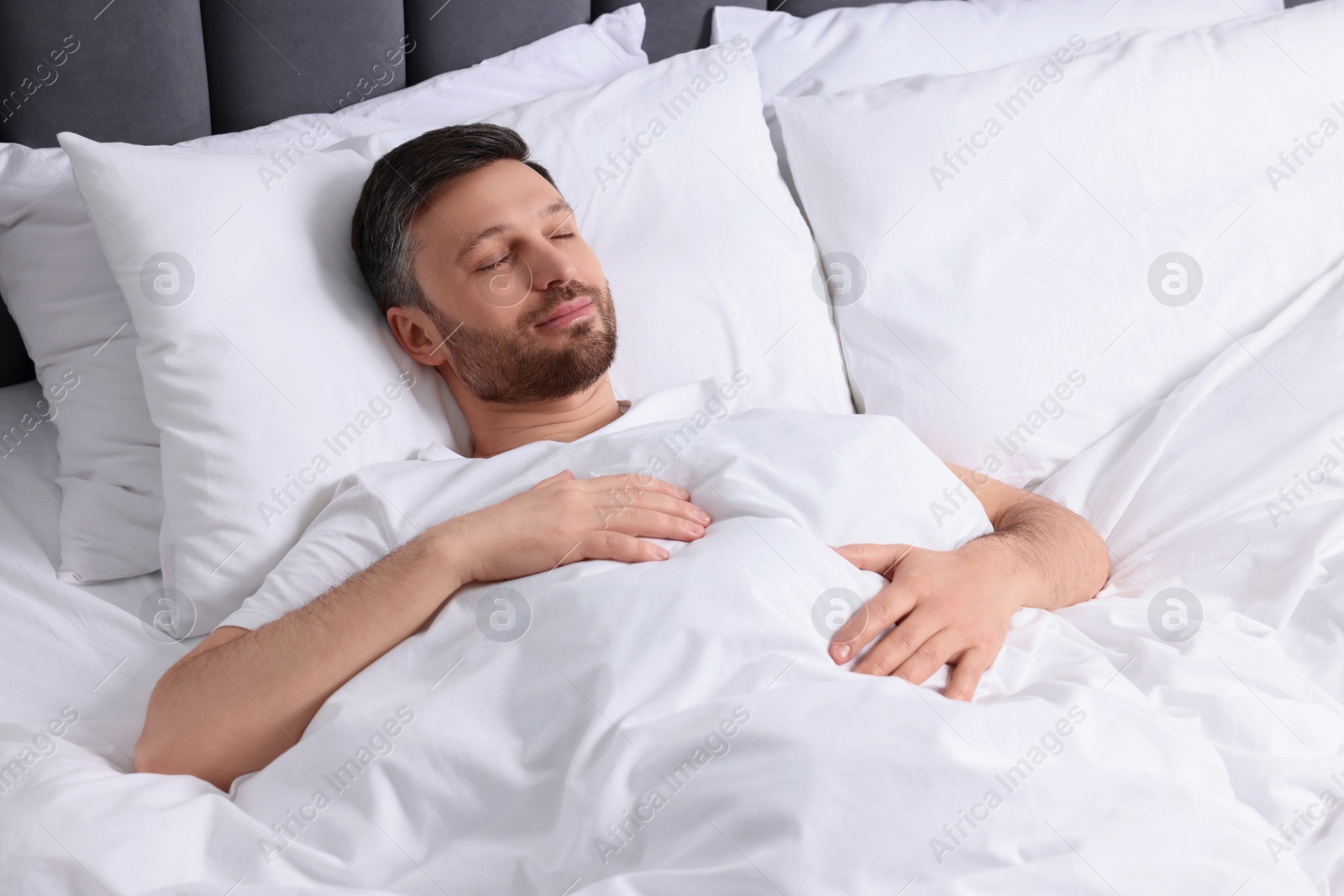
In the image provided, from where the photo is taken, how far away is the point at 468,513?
1.19m

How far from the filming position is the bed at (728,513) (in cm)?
89

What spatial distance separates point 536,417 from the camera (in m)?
1.46

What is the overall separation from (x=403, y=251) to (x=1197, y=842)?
1119 mm

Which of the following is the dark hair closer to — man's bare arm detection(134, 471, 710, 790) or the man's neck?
the man's neck

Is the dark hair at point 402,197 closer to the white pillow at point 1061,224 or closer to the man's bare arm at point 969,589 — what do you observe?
the white pillow at point 1061,224

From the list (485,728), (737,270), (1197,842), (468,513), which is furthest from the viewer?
(737,270)

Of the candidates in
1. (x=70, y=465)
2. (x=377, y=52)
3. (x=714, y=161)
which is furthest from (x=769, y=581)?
(x=377, y=52)

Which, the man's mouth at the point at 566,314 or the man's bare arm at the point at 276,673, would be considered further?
the man's mouth at the point at 566,314

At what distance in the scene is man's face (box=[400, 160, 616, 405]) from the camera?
4.55 ft

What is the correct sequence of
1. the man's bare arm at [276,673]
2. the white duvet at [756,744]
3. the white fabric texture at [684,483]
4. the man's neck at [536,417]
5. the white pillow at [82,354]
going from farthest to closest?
the man's neck at [536,417], the white pillow at [82,354], the white fabric texture at [684,483], the man's bare arm at [276,673], the white duvet at [756,744]

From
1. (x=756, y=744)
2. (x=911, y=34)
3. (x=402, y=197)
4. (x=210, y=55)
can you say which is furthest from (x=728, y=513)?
(x=911, y=34)

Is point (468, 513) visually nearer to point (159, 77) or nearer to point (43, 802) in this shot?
point (43, 802)

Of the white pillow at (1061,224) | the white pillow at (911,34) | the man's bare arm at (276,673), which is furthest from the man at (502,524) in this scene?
the white pillow at (911,34)

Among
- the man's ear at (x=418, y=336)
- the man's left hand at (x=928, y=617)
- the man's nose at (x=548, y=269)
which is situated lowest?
the man's ear at (x=418, y=336)
